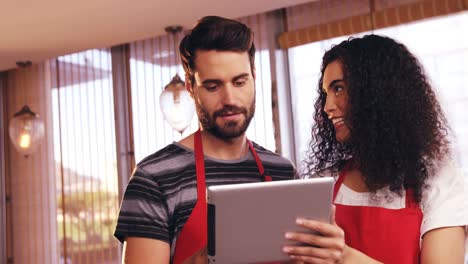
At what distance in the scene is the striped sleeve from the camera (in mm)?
1699

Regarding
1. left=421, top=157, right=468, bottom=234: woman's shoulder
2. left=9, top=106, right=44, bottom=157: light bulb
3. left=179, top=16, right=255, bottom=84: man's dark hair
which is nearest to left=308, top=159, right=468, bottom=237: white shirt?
left=421, top=157, right=468, bottom=234: woman's shoulder

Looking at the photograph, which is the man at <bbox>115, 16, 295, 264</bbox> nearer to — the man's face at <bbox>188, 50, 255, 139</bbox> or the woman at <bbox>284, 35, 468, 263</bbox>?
the man's face at <bbox>188, 50, 255, 139</bbox>

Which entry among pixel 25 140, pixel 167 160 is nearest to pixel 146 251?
pixel 167 160

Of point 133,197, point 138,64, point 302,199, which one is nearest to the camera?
point 302,199

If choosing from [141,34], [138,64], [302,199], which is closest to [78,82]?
[138,64]

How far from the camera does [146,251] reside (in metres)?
1.68

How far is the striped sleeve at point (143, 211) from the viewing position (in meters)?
1.70

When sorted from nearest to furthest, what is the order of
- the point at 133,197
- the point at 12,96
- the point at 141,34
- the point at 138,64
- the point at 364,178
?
1. the point at 133,197
2. the point at 364,178
3. the point at 141,34
4. the point at 138,64
5. the point at 12,96

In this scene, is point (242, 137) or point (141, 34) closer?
point (242, 137)

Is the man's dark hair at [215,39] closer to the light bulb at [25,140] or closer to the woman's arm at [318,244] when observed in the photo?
the woman's arm at [318,244]

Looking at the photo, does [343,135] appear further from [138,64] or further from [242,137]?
[138,64]

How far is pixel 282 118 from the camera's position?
5316mm

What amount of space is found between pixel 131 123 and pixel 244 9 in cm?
167

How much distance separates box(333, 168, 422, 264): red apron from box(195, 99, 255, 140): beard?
0.37m
